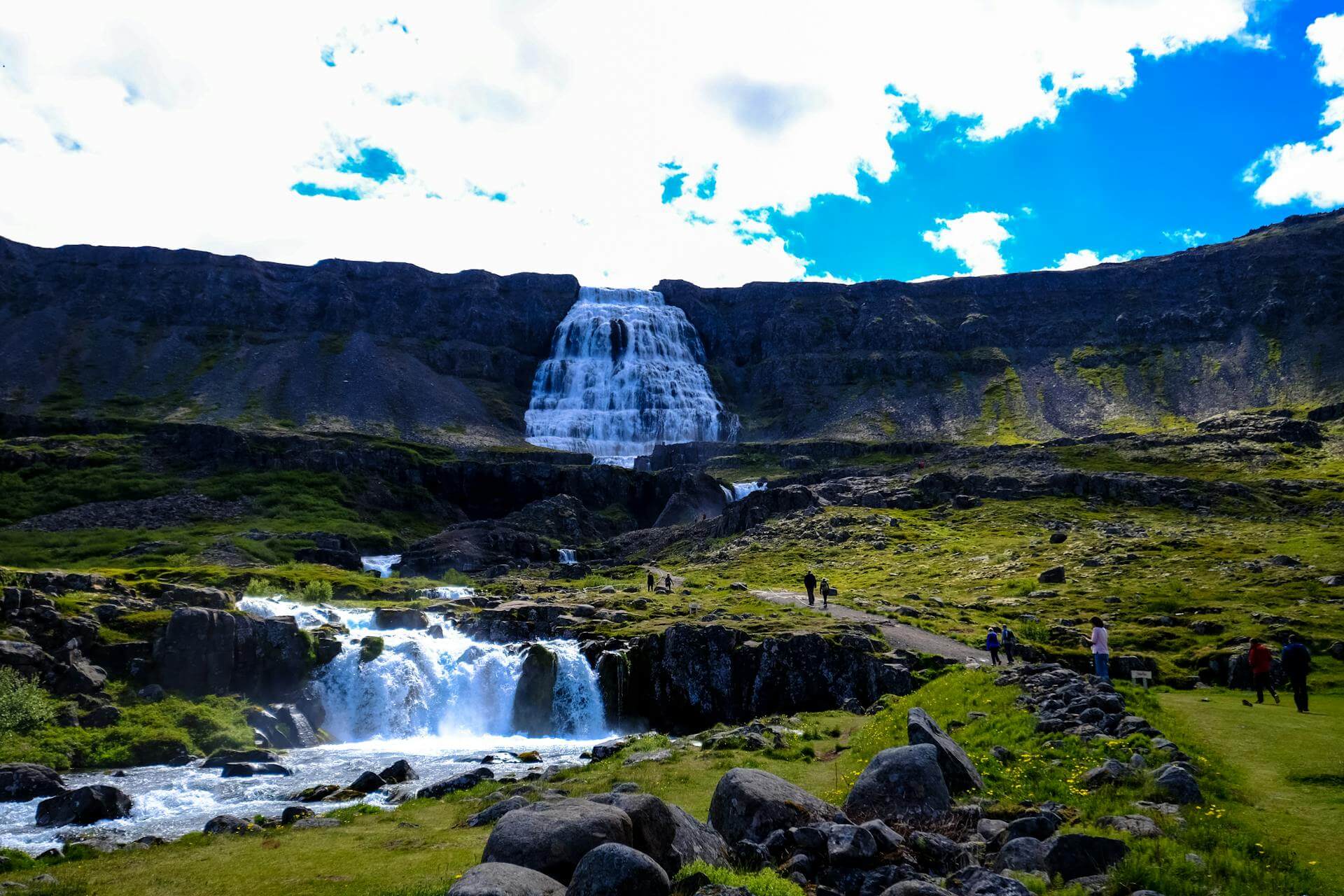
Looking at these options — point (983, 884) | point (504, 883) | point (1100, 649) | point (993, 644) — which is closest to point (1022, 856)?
point (983, 884)

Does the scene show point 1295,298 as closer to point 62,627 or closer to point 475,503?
point 475,503

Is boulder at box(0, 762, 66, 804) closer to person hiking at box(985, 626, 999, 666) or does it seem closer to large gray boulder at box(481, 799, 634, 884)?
large gray boulder at box(481, 799, 634, 884)

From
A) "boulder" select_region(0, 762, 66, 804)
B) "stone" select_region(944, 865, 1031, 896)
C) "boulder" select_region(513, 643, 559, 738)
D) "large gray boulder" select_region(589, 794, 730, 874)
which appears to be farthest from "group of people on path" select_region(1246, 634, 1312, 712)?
"boulder" select_region(0, 762, 66, 804)

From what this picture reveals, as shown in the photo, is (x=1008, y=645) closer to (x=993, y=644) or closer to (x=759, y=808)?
(x=993, y=644)

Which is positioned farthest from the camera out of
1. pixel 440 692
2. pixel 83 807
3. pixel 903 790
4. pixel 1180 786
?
pixel 440 692

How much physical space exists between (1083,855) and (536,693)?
39.5m

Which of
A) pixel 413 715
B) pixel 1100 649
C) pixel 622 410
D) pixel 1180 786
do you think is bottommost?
pixel 413 715

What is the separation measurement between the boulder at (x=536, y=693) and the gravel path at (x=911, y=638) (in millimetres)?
18906

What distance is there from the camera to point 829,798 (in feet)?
62.4

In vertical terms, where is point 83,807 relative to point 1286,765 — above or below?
below

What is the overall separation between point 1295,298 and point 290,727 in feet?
738

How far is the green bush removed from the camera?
1366 inches

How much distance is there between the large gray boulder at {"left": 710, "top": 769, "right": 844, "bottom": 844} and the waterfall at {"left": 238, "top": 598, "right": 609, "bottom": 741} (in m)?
31.2

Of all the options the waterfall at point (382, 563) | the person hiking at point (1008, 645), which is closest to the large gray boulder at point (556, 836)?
the person hiking at point (1008, 645)
